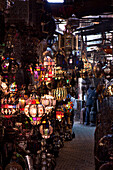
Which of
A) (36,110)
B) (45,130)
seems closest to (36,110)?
(36,110)

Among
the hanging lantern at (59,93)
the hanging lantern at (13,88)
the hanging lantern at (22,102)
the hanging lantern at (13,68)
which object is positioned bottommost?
the hanging lantern at (59,93)

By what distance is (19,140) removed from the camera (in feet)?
12.8

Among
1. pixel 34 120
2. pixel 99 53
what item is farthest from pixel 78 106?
pixel 34 120

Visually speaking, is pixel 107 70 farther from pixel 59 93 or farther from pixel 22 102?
pixel 22 102

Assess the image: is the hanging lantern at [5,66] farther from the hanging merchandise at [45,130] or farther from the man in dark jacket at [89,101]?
the man in dark jacket at [89,101]

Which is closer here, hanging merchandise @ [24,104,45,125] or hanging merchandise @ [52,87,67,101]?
hanging merchandise @ [24,104,45,125]

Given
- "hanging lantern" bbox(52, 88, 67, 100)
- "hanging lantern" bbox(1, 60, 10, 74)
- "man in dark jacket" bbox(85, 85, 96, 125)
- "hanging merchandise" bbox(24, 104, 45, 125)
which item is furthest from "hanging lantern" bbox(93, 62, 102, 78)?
"man in dark jacket" bbox(85, 85, 96, 125)

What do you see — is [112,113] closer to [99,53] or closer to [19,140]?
[19,140]

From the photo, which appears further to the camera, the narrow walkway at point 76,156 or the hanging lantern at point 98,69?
the hanging lantern at point 98,69

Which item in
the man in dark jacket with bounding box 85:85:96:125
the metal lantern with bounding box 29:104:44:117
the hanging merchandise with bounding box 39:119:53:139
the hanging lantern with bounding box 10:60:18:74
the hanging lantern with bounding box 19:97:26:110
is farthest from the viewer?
the man in dark jacket with bounding box 85:85:96:125

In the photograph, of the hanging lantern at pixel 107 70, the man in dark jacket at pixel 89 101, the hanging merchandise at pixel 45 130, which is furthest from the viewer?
the man in dark jacket at pixel 89 101

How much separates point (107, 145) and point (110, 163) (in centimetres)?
23

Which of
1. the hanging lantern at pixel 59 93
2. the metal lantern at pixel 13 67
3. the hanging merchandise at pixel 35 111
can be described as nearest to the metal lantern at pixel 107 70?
the hanging lantern at pixel 59 93

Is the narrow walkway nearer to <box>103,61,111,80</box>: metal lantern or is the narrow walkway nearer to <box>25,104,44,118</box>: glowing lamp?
<box>103,61,111,80</box>: metal lantern
